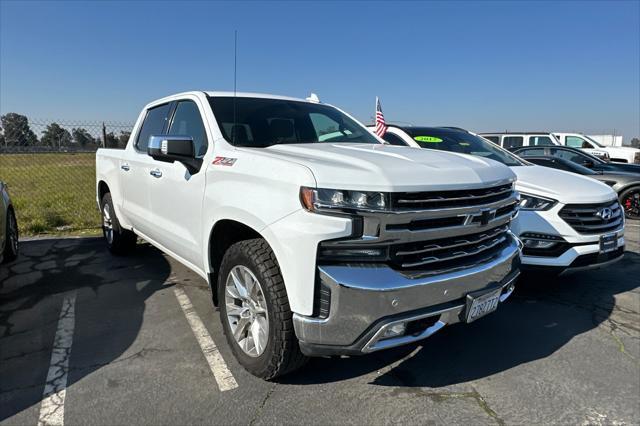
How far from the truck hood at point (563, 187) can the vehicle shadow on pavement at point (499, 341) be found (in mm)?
998

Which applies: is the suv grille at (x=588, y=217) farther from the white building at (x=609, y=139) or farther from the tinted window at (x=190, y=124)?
the white building at (x=609, y=139)

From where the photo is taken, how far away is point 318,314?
2193mm

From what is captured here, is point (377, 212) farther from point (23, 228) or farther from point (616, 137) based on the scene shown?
point (616, 137)

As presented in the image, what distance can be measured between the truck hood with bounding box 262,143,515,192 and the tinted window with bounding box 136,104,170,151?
181 centimetres

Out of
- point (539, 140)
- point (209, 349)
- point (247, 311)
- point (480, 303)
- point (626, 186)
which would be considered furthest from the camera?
point (539, 140)

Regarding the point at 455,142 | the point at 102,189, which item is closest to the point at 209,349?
the point at 102,189

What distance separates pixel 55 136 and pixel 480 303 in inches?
397

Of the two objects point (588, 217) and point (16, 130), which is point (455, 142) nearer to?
point (588, 217)

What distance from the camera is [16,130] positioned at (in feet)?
29.6

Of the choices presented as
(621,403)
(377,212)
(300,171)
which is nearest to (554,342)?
(621,403)

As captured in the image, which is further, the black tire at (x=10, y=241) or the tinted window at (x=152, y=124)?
the black tire at (x=10, y=241)

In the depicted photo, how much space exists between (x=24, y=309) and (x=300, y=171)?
3296 mm

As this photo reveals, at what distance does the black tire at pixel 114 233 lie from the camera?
5.37 metres

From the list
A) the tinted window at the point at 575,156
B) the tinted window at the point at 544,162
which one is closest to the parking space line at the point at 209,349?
the tinted window at the point at 544,162
